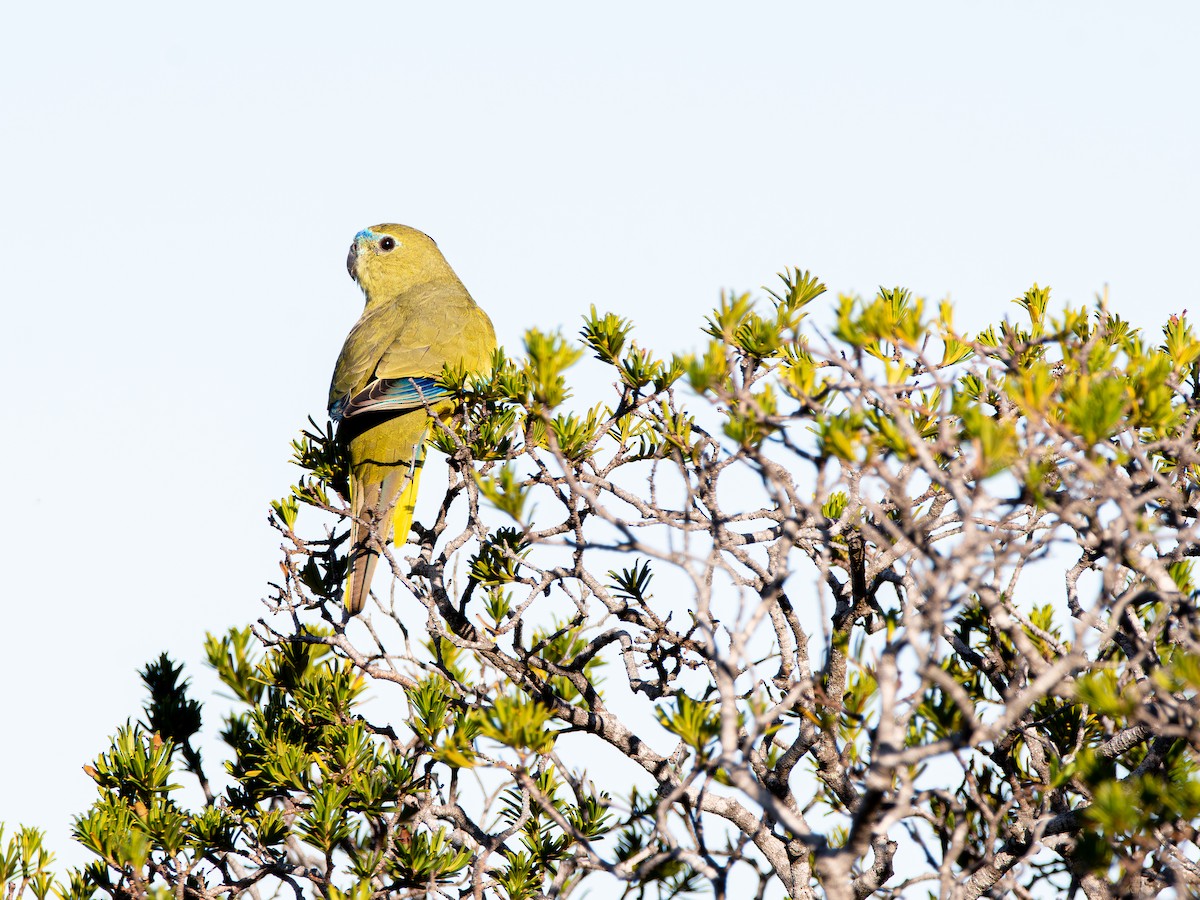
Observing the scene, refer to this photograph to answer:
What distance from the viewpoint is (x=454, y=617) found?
12.7 feet

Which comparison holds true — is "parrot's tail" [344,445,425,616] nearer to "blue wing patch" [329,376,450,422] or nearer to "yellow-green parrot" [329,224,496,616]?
"yellow-green parrot" [329,224,496,616]

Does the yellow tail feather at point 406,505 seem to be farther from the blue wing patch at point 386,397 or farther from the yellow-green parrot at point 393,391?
the blue wing patch at point 386,397

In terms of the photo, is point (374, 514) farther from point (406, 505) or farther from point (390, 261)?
point (390, 261)

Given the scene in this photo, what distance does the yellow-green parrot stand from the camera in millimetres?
5000

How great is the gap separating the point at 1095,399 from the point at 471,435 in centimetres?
218

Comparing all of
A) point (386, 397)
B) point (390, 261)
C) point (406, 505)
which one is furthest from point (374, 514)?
point (390, 261)

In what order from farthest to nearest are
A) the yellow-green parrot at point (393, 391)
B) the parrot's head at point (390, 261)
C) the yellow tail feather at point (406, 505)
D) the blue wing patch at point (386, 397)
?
1. the parrot's head at point (390, 261)
2. the yellow tail feather at point (406, 505)
3. the blue wing patch at point (386, 397)
4. the yellow-green parrot at point (393, 391)

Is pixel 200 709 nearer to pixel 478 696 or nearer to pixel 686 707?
pixel 478 696

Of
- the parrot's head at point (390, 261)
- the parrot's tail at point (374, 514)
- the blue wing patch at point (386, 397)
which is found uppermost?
the parrot's head at point (390, 261)

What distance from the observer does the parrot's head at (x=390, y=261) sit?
315 inches

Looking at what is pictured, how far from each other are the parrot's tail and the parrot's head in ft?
8.41

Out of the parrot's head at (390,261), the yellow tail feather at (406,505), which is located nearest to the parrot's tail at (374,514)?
the yellow tail feather at (406,505)

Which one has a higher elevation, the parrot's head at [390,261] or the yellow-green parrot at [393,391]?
the parrot's head at [390,261]

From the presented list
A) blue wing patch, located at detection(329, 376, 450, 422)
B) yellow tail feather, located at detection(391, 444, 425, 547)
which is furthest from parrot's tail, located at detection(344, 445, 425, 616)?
Result: blue wing patch, located at detection(329, 376, 450, 422)
